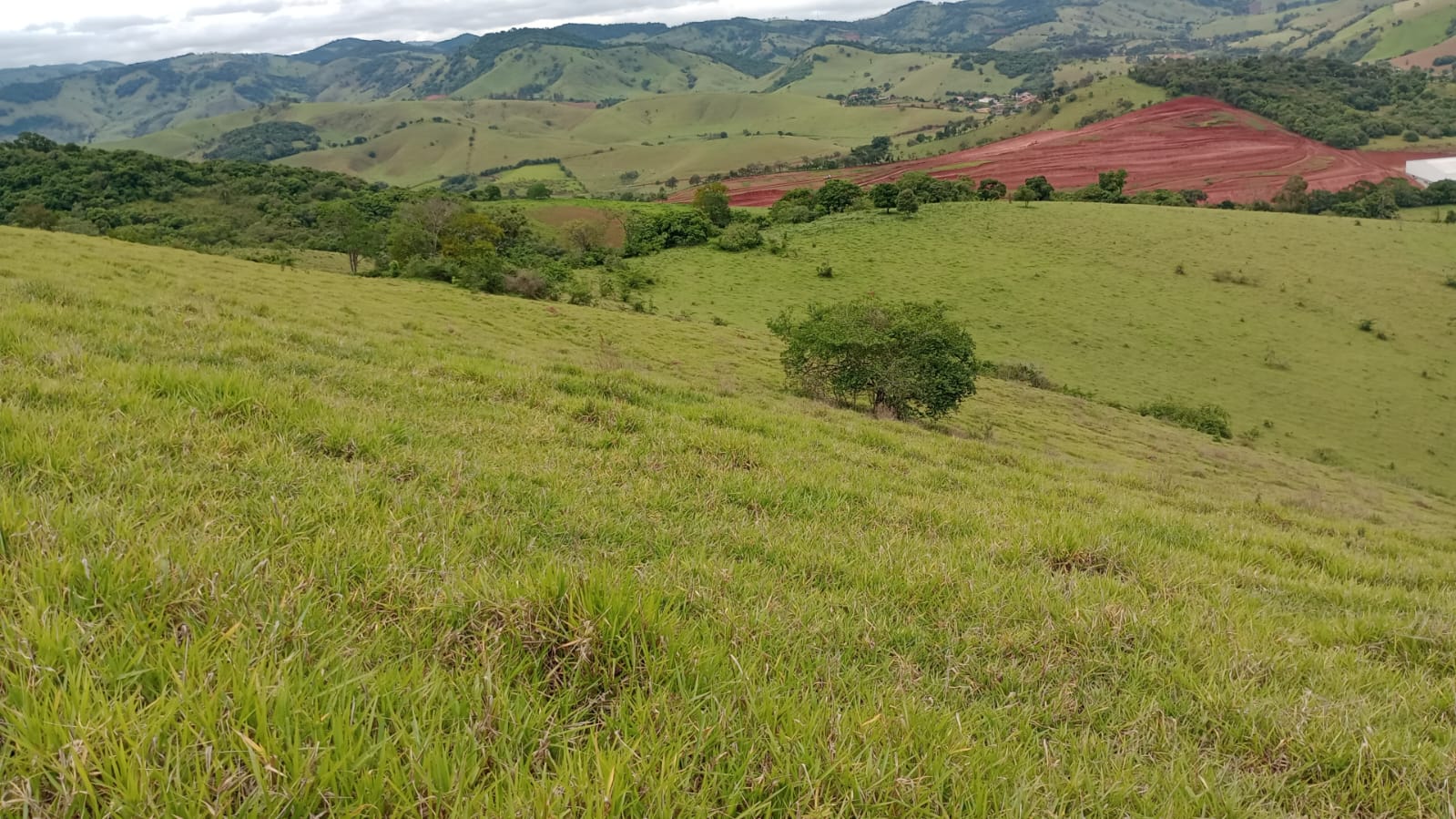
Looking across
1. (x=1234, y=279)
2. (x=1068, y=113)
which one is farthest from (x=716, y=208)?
(x=1068, y=113)

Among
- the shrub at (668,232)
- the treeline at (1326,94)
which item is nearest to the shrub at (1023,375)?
the shrub at (668,232)

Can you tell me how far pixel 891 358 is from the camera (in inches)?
1147

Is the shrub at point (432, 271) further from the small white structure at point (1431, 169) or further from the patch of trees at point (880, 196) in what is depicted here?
the small white structure at point (1431, 169)

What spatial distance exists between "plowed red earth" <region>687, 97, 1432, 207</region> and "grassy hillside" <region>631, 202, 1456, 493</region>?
3382cm

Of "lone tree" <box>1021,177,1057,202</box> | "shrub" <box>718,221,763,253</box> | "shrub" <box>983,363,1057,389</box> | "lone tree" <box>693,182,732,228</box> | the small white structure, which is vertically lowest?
"shrub" <box>983,363,1057,389</box>

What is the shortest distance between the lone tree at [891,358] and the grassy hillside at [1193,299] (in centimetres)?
2766

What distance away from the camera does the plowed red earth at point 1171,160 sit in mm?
114000

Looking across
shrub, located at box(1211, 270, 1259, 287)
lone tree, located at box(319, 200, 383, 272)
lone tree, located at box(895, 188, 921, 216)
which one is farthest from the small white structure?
lone tree, located at box(319, 200, 383, 272)

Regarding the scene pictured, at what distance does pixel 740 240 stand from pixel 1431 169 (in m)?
124

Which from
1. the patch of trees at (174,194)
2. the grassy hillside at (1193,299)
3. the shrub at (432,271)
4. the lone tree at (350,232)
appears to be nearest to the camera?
the grassy hillside at (1193,299)

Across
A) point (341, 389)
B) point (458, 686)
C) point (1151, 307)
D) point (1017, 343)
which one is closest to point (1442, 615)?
point (458, 686)

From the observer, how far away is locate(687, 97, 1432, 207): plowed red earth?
114000 mm

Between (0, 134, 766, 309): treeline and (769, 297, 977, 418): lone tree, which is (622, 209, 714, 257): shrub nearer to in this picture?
(0, 134, 766, 309): treeline

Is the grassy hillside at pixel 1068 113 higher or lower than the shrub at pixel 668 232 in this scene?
higher
